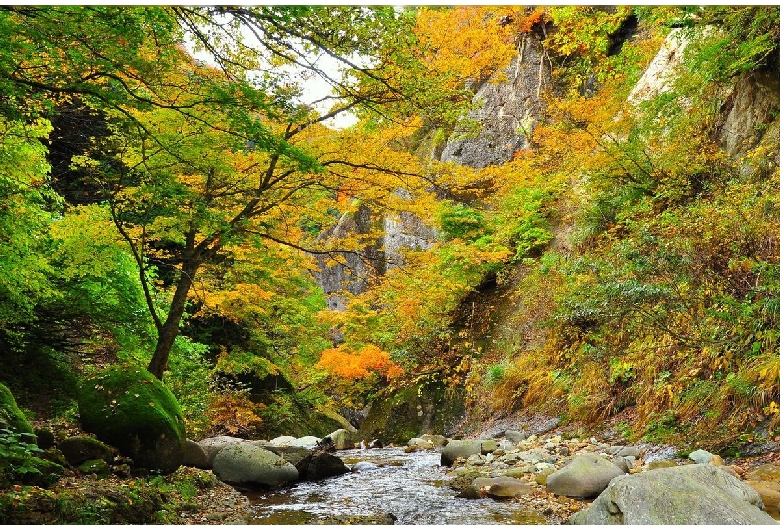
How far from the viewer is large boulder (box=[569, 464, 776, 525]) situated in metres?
3.90

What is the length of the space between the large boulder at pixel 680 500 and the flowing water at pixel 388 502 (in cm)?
117

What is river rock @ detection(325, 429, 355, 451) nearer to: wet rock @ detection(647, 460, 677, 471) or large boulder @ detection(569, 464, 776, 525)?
wet rock @ detection(647, 460, 677, 471)

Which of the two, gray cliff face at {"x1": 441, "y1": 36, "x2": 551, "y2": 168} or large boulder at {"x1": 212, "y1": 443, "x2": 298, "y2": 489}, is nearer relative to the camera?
large boulder at {"x1": 212, "y1": 443, "x2": 298, "y2": 489}

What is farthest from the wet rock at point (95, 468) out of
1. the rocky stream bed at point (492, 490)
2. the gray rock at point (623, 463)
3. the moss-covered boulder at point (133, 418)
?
the gray rock at point (623, 463)

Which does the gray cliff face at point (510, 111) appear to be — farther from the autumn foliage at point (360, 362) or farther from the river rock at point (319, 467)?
the river rock at point (319, 467)

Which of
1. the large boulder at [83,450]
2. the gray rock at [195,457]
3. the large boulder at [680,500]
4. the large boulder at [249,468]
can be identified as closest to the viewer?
the large boulder at [680,500]

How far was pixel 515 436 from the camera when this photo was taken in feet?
33.2

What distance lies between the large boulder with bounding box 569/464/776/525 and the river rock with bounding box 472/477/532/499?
196 cm

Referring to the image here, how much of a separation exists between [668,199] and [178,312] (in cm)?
892

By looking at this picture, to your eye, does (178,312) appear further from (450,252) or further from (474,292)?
(474,292)

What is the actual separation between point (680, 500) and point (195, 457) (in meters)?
6.57

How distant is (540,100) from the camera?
20422 millimetres

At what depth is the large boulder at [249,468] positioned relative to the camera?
25.2 ft

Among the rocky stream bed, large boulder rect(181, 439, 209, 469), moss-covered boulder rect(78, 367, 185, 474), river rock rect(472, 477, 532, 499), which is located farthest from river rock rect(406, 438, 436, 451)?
moss-covered boulder rect(78, 367, 185, 474)
